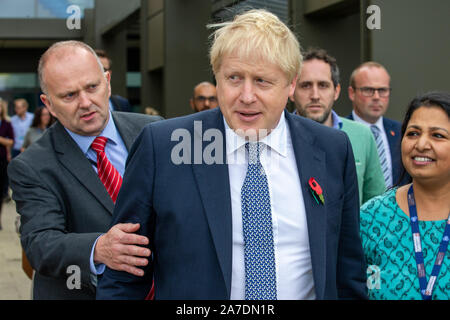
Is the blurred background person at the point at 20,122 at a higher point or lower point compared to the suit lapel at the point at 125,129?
higher

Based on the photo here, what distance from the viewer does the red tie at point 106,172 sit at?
8.59ft

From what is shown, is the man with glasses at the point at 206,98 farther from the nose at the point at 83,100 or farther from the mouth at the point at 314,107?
the nose at the point at 83,100

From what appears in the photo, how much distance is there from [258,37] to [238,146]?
361mm

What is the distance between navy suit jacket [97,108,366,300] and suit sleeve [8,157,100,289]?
0.29 meters

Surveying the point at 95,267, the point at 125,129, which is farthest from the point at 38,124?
the point at 95,267

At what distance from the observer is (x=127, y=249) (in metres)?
1.97

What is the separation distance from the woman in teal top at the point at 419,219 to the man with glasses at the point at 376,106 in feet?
6.50

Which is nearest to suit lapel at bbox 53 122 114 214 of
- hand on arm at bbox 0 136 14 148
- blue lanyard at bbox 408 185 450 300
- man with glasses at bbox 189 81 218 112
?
blue lanyard at bbox 408 185 450 300

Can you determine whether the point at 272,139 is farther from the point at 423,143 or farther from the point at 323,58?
the point at 323,58

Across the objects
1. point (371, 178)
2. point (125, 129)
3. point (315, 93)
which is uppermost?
point (315, 93)

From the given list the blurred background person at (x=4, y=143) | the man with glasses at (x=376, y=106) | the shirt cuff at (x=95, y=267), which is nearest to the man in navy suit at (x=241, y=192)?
the shirt cuff at (x=95, y=267)

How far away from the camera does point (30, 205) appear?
249cm

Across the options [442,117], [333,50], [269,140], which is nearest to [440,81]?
[333,50]

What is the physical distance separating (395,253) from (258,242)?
37.4 inches
